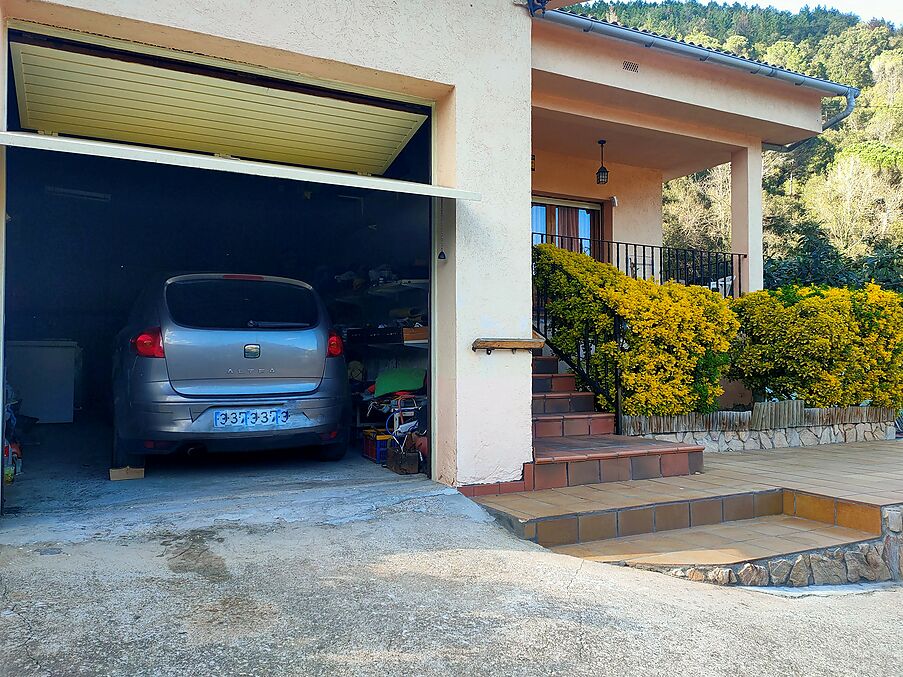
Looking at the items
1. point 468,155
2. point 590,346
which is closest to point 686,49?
point 590,346

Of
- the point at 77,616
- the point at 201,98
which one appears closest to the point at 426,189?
the point at 201,98

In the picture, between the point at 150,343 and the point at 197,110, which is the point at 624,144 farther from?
the point at 150,343

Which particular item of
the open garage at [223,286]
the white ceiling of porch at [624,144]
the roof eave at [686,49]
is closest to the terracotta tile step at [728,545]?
the open garage at [223,286]

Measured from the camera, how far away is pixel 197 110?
15.2 feet

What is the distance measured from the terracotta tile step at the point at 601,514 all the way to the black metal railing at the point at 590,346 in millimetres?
1812

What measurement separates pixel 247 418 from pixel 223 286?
97 cm

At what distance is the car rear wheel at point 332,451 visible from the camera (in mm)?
5258

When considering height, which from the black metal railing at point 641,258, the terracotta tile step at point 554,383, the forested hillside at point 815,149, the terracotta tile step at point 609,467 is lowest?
the terracotta tile step at point 609,467

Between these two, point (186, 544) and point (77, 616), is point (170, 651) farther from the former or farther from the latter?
point (186, 544)

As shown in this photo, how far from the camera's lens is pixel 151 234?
887 centimetres

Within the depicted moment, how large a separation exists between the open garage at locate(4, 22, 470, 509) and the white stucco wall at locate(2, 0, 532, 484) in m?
0.24

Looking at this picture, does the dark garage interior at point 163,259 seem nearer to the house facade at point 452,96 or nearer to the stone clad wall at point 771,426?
the house facade at point 452,96

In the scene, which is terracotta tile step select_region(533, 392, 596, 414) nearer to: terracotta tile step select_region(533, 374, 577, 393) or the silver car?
terracotta tile step select_region(533, 374, 577, 393)

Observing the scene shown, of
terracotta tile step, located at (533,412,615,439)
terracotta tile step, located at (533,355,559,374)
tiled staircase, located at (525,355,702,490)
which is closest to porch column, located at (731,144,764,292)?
terracotta tile step, located at (533,355,559,374)
